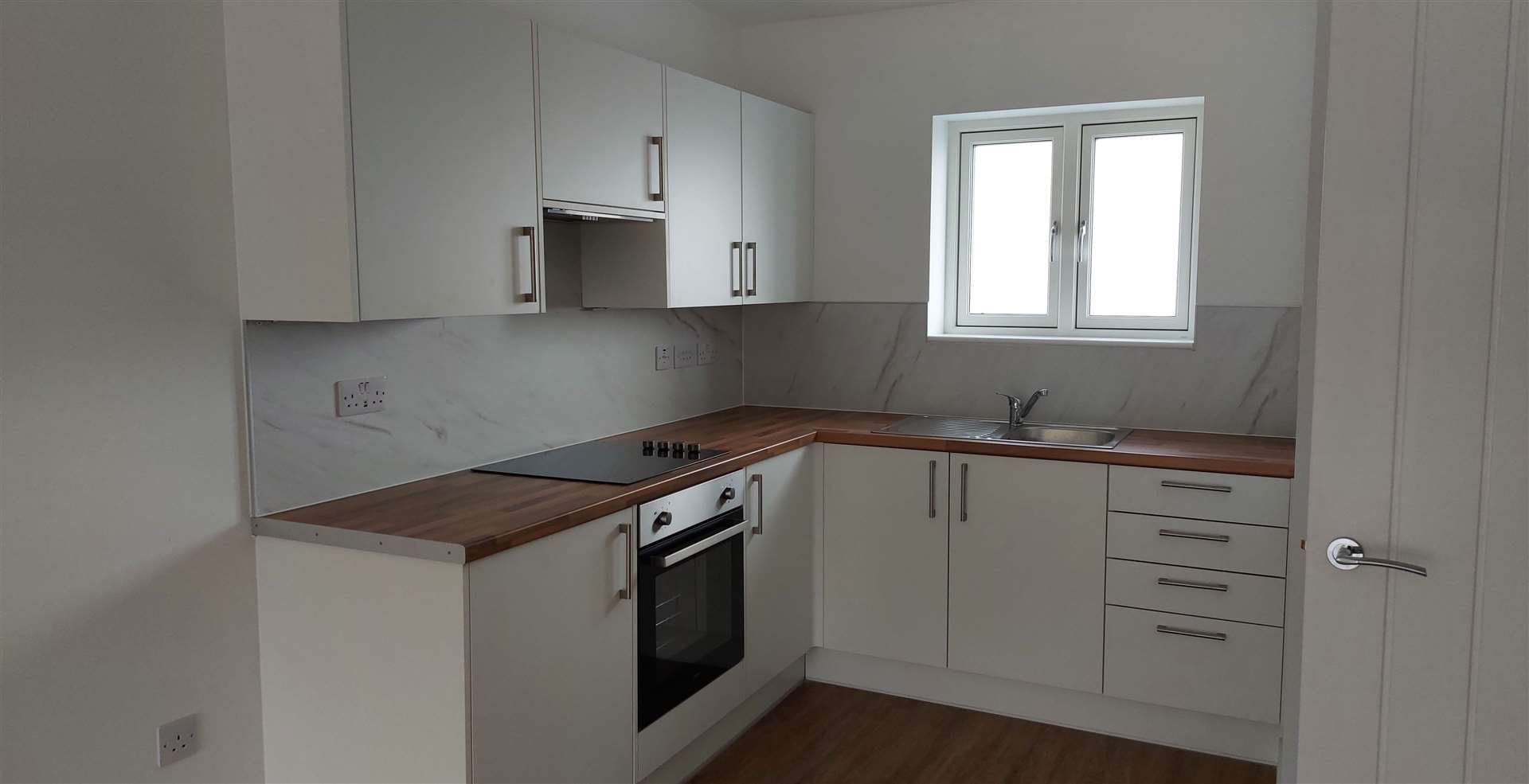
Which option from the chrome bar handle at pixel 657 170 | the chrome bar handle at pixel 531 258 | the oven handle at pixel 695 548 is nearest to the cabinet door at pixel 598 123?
the chrome bar handle at pixel 657 170

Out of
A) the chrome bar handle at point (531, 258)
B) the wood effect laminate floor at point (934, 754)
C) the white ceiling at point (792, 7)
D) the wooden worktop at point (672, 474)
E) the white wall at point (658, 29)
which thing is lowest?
the wood effect laminate floor at point (934, 754)

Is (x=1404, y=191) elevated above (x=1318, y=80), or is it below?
below

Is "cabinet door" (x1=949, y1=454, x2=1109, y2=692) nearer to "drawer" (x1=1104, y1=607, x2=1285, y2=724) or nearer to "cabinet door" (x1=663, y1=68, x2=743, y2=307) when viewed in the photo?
"drawer" (x1=1104, y1=607, x2=1285, y2=724)

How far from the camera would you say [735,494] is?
3.07 m

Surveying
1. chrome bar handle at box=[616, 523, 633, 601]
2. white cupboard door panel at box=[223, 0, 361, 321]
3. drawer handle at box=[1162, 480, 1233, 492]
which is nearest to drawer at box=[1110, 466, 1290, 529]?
drawer handle at box=[1162, 480, 1233, 492]

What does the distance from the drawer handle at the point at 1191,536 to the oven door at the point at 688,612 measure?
1.26 m

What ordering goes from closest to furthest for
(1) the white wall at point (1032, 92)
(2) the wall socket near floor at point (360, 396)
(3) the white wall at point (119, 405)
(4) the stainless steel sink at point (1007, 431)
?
(3) the white wall at point (119, 405), (2) the wall socket near floor at point (360, 396), (1) the white wall at point (1032, 92), (4) the stainless steel sink at point (1007, 431)

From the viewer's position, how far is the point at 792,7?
3.90 meters

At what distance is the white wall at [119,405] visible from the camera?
1.92 metres

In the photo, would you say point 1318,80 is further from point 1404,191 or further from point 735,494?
point 735,494

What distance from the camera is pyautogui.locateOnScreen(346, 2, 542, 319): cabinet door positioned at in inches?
83.9

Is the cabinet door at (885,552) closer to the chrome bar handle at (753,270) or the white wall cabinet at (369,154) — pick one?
the chrome bar handle at (753,270)

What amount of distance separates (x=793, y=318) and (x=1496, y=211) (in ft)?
8.99

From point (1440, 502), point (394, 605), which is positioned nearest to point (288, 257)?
point (394, 605)
